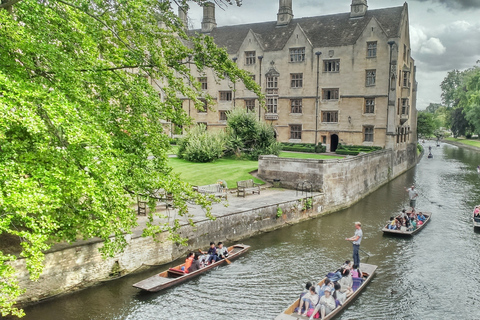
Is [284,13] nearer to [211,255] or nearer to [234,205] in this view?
[234,205]

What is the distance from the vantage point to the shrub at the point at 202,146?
31656mm

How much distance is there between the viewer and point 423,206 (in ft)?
90.1

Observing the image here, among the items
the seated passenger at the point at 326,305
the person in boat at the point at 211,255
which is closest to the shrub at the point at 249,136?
the person in boat at the point at 211,255

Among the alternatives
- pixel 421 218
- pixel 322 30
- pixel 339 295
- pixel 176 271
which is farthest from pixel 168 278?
pixel 322 30

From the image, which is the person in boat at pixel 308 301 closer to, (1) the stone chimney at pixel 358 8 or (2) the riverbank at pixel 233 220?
(2) the riverbank at pixel 233 220

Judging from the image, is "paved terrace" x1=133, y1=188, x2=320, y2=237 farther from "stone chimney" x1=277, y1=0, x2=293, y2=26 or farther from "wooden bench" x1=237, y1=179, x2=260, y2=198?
"stone chimney" x1=277, y1=0, x2=293, y2=26

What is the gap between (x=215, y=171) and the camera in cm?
2783

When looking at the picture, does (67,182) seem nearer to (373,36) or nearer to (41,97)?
(41,97)

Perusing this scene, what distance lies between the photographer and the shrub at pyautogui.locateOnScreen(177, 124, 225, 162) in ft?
104

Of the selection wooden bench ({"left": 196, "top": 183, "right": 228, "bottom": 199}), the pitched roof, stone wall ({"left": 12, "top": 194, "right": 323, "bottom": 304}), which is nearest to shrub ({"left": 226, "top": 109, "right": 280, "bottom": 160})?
wooden bench ({"left": 196, "top": 183, "right": 228, "bottom": 199})

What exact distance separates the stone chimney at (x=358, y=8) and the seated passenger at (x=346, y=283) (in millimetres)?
34889

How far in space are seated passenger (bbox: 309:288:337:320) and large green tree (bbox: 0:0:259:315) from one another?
4581mm

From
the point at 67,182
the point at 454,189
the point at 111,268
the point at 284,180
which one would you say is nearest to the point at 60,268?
the point at 111,268

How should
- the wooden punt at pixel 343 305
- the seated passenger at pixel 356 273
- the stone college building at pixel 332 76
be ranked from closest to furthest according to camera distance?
the wooden punt at pixel 343 305 < the seated passenger at pixel 356 273 < the stone college building at pixel 332 76
